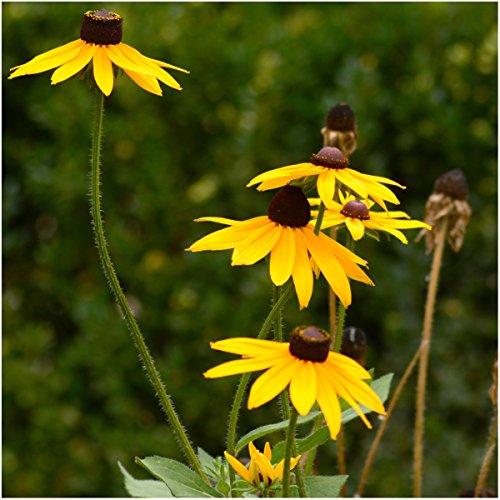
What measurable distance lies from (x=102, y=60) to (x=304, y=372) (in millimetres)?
477

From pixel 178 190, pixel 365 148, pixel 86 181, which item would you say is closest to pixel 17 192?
pixel 86 181

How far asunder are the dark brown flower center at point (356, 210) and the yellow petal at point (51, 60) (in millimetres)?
411

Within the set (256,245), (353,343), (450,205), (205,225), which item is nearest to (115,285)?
(256,245)

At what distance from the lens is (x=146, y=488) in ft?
4.29

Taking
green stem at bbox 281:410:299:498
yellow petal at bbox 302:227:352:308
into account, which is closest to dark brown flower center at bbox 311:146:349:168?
yellow petal at bbox 302:227:352:308

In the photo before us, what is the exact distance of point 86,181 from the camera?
118 inches

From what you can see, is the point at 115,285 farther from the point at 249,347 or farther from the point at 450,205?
the point at 450,205

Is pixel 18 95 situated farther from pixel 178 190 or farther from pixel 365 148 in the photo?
pixel 365 148

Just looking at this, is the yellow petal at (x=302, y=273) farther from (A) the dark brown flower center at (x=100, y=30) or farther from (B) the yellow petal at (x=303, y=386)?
(A) the dark brown flower center at (x=100, y=30)

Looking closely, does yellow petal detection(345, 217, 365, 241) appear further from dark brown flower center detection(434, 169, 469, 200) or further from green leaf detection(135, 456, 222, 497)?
dark brown flower center detection(434, 169, 469, 200)

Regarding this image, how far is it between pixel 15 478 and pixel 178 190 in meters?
0.93

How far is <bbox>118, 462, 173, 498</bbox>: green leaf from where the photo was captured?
1.24 m

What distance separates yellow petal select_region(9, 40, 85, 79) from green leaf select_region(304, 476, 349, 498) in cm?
62

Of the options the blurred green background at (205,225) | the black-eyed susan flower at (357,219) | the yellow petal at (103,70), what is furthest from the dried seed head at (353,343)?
the blurred green background at (205,225)
